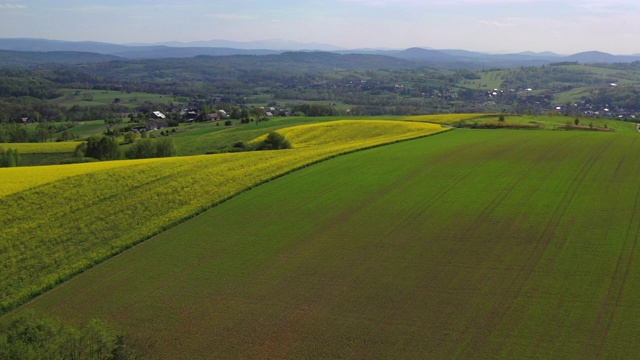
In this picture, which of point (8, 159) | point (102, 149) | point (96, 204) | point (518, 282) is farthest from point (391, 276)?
point (102, 149)

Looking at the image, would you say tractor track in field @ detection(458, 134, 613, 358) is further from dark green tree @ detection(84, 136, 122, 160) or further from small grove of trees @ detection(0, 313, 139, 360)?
dark green tree @ detection(84, 136, 122, 160)

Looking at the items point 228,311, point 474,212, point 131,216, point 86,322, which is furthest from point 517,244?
point 131,216

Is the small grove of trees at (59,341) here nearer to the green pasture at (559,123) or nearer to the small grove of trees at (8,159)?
the small grove of trees at (8,159)

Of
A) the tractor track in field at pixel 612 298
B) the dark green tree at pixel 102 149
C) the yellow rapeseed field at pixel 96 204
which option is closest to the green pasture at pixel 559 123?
the yellow rapeseed field at pixel 96 204

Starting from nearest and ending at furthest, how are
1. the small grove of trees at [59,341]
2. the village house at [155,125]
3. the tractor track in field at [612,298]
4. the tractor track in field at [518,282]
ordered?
1. the small grove of trees at [59,341]
2. the tractor track in field at [612,298]
3. the tractor track in field at [518,282]
4. the village house at [155,125]

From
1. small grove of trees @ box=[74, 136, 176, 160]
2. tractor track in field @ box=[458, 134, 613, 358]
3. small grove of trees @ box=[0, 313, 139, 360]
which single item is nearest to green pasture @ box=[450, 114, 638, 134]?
tractor track in field @ box=[458, 134, 613, 358]

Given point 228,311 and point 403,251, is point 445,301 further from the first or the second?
point 228,311
